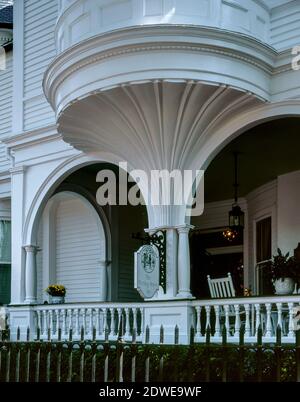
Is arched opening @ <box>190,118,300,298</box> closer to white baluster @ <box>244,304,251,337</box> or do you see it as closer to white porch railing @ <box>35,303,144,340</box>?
white baluster @ <box>244,304,251,337</box>

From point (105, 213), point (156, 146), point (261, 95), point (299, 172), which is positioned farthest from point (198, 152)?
point (105, 213)

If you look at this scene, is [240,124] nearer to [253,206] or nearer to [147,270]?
[147,270]

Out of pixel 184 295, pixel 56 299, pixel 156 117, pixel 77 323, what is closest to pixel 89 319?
pixel 77 323

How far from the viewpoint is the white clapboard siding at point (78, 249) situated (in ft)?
60.0

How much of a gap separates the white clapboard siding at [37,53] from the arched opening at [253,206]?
380cm

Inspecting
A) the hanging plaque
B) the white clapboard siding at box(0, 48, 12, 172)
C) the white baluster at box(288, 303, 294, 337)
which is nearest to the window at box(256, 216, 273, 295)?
the hanging plaque

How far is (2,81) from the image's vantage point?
62.1ft

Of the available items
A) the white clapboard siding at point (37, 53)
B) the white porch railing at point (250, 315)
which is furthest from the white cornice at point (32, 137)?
the white porch railing at point (250, 315)

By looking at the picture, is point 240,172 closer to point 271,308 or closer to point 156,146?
point 156,146

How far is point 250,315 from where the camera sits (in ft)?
37.2

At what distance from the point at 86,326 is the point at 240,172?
Result: 4.58 metres

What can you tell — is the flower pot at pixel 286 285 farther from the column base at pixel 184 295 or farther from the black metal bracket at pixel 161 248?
the black metal bracket at pixel 161 248

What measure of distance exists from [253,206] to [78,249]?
4.55 metres

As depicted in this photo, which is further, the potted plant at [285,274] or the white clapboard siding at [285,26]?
the potted plant at [285,274]
